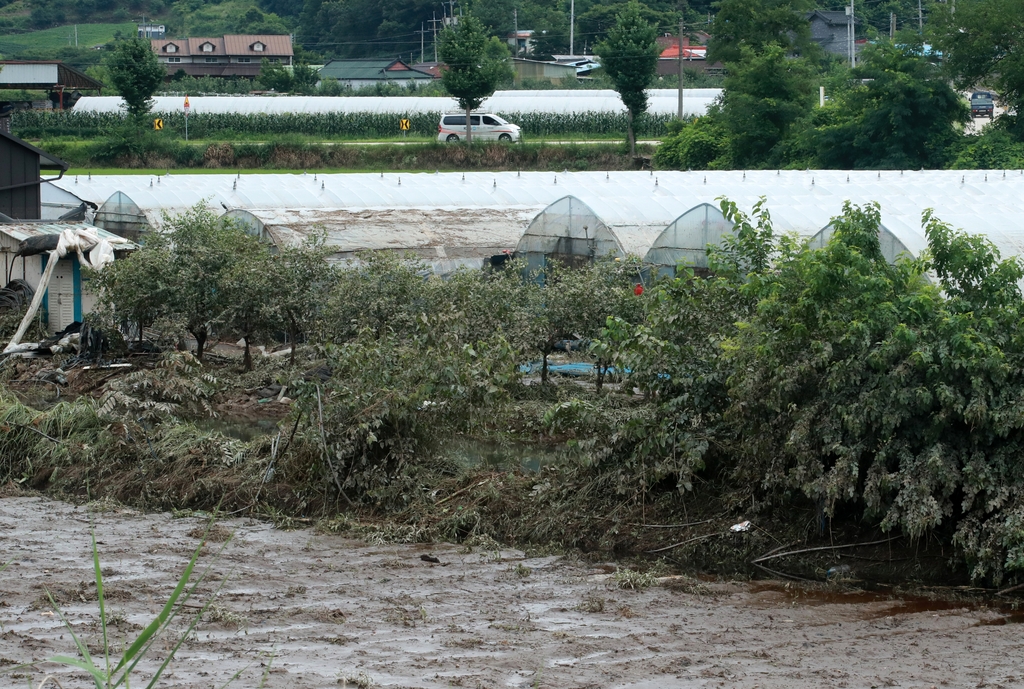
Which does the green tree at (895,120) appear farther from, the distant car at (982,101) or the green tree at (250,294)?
the green tree at (250,294)

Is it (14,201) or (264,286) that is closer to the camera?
(264,286)

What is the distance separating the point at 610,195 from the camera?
20688 mm

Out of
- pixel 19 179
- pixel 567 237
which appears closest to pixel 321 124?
pixel 19 179

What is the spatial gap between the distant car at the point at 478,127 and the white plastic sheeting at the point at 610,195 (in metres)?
20.8

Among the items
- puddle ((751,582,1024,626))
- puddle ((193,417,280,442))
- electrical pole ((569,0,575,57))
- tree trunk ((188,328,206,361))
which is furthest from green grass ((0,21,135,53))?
puddle ((751,582,1024,626))

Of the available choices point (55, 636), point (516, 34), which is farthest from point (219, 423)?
point (516, 34)

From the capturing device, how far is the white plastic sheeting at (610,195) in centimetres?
1900

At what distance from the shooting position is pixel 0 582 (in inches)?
308

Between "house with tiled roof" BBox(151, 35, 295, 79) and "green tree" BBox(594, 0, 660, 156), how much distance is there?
1458 inches

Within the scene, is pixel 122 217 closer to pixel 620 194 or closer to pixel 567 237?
pixel 567 237

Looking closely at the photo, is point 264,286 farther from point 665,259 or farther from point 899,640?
point 899,640

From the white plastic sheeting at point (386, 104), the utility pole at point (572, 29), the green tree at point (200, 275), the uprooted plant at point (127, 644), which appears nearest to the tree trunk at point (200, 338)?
the green tree at point (200, 275)

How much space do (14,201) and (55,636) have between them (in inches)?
671

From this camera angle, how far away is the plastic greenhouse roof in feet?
62.2
